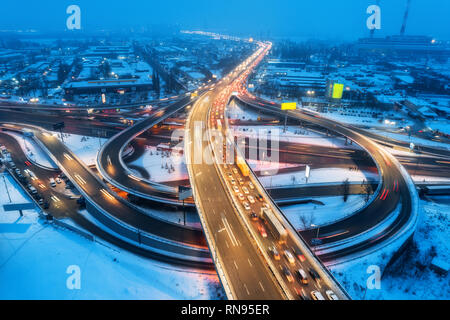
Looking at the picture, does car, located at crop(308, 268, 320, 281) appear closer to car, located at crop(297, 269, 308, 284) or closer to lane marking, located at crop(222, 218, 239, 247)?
car, located at crop(297, 269, 308, 284)

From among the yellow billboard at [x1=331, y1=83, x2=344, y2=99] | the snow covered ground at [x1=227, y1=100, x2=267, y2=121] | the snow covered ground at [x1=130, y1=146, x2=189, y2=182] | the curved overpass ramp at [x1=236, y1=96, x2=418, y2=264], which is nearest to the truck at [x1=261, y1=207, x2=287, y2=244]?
the curved overpass ramp at [x1=236, y1=96, x2=418, y2=264]

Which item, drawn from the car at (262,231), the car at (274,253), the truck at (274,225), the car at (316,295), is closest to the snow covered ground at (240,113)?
the truck at (274,225)

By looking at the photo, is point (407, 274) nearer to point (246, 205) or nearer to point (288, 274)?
point (288, 274)

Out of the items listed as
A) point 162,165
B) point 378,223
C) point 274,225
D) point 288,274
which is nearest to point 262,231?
point 274,225

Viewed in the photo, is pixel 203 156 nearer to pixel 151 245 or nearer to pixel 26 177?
pixel 151 245

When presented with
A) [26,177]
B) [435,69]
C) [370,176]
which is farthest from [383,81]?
[26,177]

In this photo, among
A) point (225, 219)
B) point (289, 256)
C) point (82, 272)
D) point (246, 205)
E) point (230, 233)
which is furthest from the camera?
point (246, 205)

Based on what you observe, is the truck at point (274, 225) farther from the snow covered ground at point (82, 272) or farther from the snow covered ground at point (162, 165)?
the snow covered ground at point (162, 165)

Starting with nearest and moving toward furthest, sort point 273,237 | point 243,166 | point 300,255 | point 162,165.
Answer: point 300,255 < point 273,237 < point 243,166 < point 162,165
